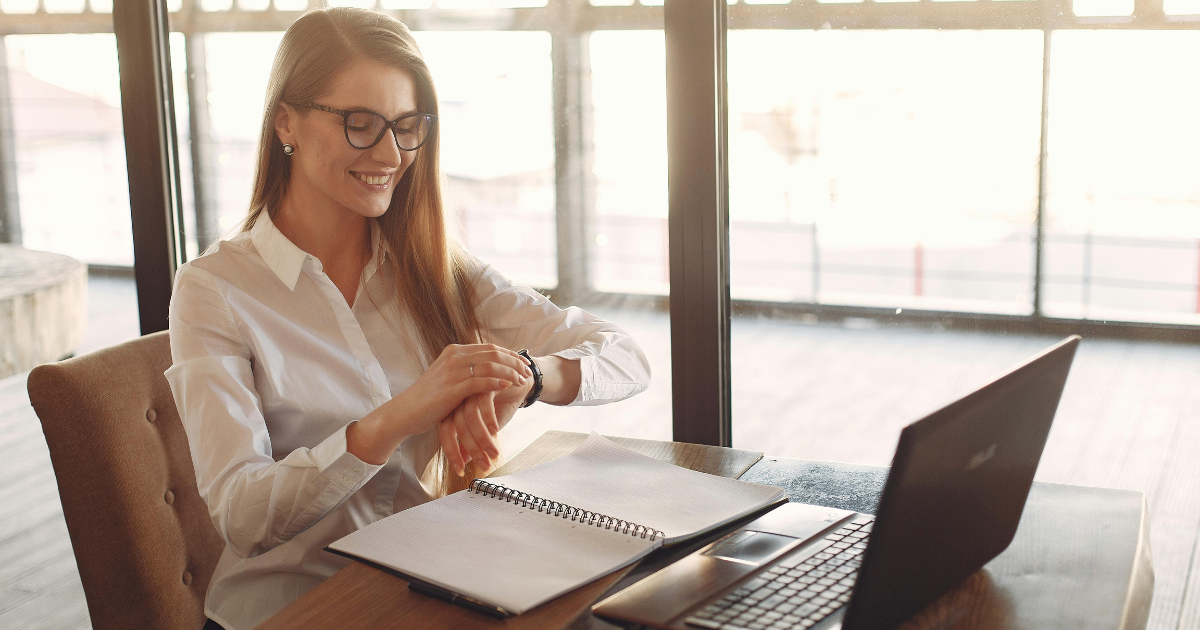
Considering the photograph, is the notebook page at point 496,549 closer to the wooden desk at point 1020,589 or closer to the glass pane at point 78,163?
the wooden desk at point 1020,589

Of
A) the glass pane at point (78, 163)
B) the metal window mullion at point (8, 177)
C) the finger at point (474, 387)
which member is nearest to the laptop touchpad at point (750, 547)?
the finger at point (474, 387)

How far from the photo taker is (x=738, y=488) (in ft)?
4.01

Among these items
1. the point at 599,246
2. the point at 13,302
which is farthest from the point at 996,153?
the point at 13,302

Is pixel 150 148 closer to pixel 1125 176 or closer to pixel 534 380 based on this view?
pixel 534 380

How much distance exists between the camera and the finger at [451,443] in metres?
1.19

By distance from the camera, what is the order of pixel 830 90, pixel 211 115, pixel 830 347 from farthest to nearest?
pixel 211 115 → pixel 830 347 → pixel 830 90

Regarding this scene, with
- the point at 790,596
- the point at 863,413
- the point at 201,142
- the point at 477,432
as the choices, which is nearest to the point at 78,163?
the point at 201,142

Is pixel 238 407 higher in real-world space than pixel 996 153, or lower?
lower

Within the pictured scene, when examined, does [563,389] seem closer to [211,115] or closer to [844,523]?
[844,523]

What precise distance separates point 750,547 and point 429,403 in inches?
16.5

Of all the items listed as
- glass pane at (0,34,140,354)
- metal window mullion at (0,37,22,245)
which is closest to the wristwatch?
glass pane at (0,34,140,354)

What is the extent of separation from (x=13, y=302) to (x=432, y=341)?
1.39 meters

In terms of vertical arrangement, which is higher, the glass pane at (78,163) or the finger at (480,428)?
the glass pane at (78,163)

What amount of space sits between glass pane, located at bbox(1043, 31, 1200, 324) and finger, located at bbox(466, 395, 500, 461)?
100cm
